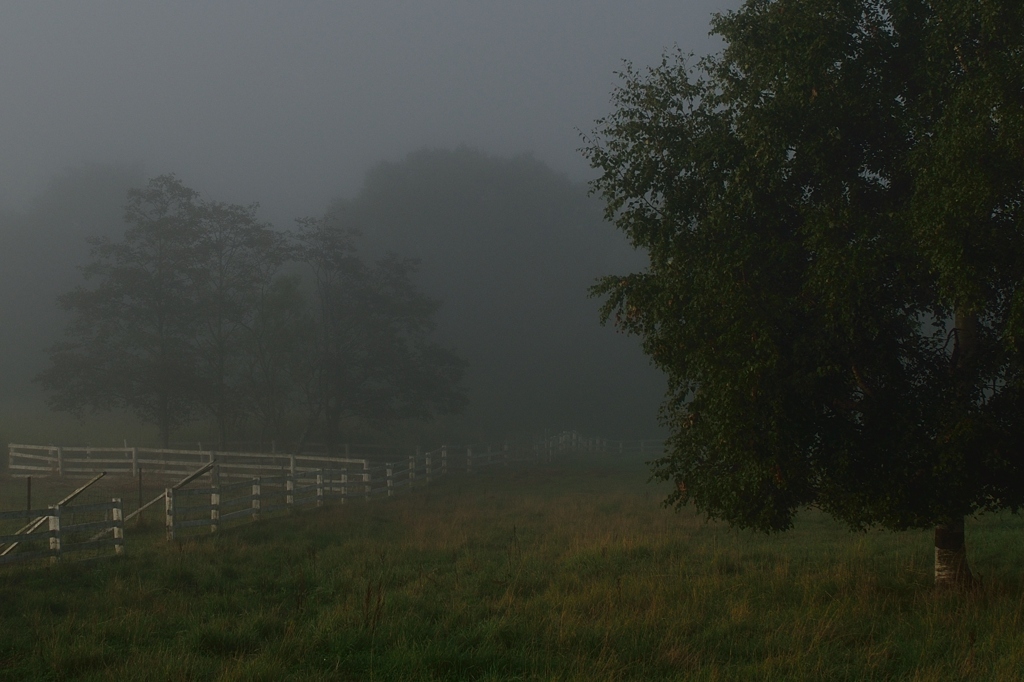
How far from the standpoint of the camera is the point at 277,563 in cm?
1446

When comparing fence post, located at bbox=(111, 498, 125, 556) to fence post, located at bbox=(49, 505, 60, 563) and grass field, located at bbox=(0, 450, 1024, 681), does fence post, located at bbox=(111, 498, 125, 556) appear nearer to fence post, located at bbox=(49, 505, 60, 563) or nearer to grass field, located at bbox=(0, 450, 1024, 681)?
grass field, located at bbox=(0, 450, 1024, 681)

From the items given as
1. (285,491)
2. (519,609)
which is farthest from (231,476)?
(519,609)

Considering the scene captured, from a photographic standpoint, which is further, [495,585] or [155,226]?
[155,226]

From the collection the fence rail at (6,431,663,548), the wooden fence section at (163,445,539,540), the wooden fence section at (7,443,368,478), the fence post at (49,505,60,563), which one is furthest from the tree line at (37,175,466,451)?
the fence post at (49,505,60,563)

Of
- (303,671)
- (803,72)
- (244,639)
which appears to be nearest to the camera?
(303,671)

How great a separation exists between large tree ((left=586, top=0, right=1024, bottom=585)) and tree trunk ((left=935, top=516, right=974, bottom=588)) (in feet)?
0.09

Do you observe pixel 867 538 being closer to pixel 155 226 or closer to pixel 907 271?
pixel 907 271

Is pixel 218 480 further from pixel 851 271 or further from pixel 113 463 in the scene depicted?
pixel 851 271

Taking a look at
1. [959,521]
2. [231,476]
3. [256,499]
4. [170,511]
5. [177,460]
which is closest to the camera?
[959,521]

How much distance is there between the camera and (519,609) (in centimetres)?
1035

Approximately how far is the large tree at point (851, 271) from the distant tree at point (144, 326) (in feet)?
107

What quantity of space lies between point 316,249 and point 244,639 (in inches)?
1475

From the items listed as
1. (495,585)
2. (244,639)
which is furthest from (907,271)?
(244,639)

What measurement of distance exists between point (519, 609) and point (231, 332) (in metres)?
36.1
